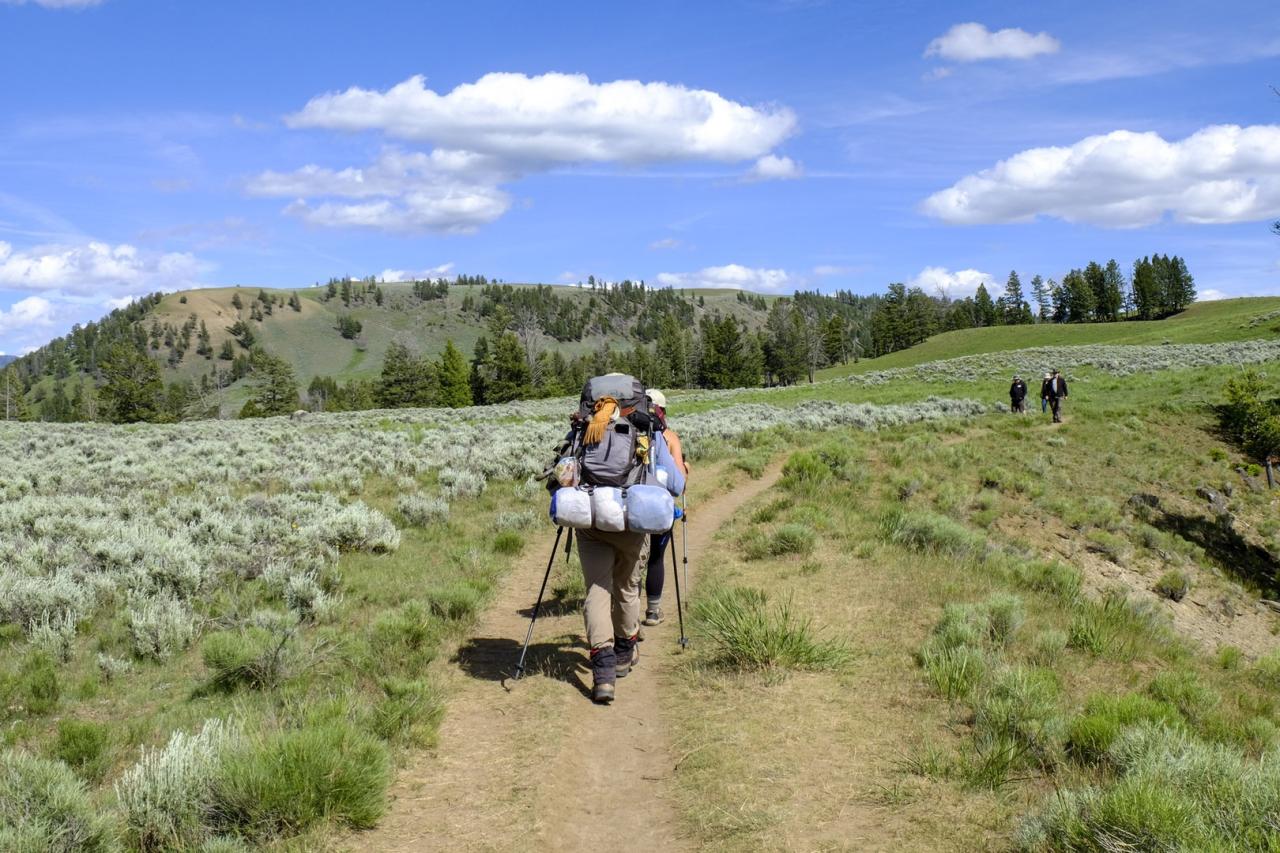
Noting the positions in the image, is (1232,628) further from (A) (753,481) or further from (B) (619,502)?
(B) (619,502)

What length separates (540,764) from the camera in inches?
215

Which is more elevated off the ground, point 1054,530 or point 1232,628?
point 1054,530

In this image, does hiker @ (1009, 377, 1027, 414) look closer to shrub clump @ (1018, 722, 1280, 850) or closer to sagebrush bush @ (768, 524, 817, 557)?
sagebrush bush @ (768, 524, 817, 557)

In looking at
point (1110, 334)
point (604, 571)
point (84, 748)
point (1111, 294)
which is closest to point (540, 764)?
point (604, 571)

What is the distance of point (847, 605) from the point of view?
8.77 m

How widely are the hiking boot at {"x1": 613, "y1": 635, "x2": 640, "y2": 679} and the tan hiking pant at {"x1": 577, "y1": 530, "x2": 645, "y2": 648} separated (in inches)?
21.7

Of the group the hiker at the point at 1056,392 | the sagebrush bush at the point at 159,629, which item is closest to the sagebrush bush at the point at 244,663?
the sagebrush bush at the point at 159,629

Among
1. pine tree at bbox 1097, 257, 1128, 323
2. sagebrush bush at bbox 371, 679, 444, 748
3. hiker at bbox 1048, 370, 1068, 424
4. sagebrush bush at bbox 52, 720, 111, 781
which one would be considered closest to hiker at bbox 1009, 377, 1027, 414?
hiker at bbox 1048, 370, 1068, 424

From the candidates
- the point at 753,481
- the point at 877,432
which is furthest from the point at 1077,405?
the point at 753,481

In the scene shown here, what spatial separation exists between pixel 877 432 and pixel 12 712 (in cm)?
2563

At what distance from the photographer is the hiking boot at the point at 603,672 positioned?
6.45 metres

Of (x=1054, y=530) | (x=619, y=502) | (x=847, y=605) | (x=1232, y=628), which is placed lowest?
(x=1232, y=628)

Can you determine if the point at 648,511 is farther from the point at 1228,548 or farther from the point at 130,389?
the point at 130,389

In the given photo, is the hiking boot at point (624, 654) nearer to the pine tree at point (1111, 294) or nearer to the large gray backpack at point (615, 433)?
the large gray backpack at point (615, 433)
